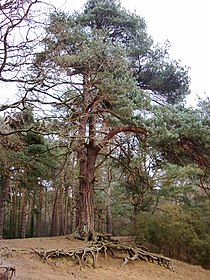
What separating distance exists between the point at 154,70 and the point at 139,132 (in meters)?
2.38

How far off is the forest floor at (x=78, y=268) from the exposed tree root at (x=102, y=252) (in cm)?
14

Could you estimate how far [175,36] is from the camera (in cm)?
1125

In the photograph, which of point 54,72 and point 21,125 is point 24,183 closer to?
point 21,125

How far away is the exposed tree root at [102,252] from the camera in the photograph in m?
8.77

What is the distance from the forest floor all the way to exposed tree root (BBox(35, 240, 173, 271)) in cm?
14

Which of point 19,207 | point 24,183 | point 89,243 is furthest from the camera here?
point 19,207

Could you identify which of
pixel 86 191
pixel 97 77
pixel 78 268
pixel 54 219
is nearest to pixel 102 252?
pixel 78 268

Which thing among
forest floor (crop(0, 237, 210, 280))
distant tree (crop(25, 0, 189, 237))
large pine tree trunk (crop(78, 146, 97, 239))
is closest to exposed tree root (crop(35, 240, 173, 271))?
forest floor (crop(0, 237, 210, 280))

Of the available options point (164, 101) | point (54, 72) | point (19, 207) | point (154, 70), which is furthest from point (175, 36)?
point (19, 207)

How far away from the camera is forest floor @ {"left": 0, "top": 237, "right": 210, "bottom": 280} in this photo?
7.41 meters

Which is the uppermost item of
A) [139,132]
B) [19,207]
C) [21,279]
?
[139,132]

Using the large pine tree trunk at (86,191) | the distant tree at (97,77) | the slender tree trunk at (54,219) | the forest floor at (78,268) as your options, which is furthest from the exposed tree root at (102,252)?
the slender tree trunk at (54,219)

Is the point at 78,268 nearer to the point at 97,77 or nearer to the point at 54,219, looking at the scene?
the point at 97,77

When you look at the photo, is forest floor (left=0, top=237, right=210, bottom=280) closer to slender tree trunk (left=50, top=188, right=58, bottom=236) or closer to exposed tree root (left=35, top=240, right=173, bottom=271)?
exposed tree root (left=35, top=240, right=173, bottom=271)
